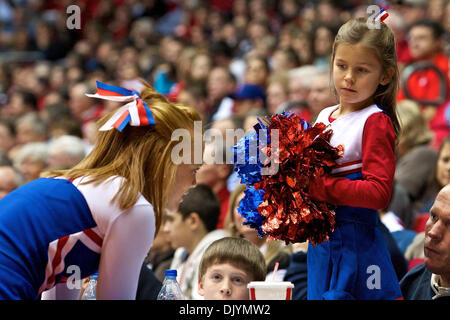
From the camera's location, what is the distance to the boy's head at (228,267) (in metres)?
2.54

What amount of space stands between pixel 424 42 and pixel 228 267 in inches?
156

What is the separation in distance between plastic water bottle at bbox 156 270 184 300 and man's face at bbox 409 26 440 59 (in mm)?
4211

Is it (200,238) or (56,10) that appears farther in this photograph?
(56,10)

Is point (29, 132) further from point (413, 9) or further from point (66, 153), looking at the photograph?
point (413, 9)

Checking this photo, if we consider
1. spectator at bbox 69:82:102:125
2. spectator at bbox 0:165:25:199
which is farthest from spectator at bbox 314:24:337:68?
spectator at bbox 0:165:25:199

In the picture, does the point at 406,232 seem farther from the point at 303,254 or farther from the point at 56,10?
the point at 56,10

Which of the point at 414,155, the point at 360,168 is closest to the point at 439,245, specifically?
the point at 360,168

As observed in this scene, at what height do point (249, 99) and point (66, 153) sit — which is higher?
point (249, 99)

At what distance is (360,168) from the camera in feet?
6.50

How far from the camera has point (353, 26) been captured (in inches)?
78.1

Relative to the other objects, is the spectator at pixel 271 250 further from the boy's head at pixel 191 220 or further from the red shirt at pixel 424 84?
the red shirt at pixel 424 84

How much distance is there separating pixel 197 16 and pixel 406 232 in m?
7.59
